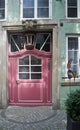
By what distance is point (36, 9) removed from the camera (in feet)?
36.0

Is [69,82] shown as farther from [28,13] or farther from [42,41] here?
[28,13]

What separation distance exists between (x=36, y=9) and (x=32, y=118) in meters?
4.11

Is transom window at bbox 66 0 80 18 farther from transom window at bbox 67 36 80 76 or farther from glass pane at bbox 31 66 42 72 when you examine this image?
glass pane at bbox 31 66 42 72

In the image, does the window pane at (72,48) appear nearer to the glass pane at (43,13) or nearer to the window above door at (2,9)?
the glass pane at (43,13)

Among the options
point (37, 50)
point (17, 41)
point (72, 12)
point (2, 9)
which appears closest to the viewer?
point (72, 12)

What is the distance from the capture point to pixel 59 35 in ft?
34.8

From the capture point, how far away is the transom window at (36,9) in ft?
35.9

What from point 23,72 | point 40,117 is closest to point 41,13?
point 23,72

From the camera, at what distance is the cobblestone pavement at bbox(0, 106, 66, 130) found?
8.33 meters

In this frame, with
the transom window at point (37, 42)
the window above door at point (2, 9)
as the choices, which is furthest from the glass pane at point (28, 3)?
the transom window at point (37, 42)

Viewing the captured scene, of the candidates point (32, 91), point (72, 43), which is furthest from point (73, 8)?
point (32, 91)

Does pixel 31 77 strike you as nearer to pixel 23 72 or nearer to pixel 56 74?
pixel 23 72

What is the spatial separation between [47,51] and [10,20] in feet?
5.96

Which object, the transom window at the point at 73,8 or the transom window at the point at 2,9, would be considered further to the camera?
the transom window at the point at 2,9
